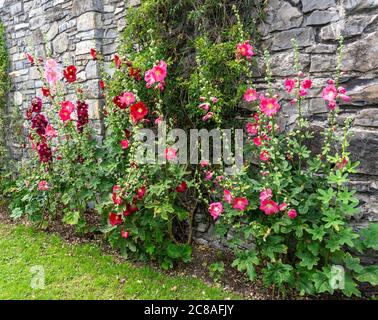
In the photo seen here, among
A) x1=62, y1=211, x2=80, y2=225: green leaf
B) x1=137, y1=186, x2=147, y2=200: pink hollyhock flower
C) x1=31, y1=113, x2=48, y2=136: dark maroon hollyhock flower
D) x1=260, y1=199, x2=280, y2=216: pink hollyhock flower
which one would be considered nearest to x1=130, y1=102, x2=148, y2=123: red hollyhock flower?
x1=137, y1=186, x2=147, y2=200: pink hollyhock flower

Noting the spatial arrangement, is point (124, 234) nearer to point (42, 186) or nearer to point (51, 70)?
point (42, 186)

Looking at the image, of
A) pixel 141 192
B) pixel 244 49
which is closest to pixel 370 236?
pixel 244 49

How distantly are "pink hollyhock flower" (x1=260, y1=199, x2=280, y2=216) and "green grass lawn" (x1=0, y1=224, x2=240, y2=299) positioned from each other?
82cm

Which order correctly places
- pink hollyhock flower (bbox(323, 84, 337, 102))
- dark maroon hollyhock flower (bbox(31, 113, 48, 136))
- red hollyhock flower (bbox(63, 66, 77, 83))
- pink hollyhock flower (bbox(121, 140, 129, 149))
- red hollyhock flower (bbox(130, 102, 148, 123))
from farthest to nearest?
dark maroon hollyhock flower (bbox(31, 113, 48, 136)) → red hollyhock flower (bbox(63, 66, 77, 83)) → pink hollyhock flower (bbox(121, 140, 129, 149)) → red hollyhock flower (bbox(130, 102, 148, 123)) → pink hollyhock flower (bbox(323, 84, 337, 102))

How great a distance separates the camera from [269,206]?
245 cm

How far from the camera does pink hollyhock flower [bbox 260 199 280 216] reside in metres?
2.44

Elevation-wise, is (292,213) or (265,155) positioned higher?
(265,155)

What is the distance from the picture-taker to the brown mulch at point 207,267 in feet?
9.13

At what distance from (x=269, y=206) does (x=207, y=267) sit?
1.07m

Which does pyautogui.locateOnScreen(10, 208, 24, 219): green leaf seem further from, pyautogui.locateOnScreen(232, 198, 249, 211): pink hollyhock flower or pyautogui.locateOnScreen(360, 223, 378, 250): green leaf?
pyautogui.locateOnScreen(360, 223, 378, 250): green leaf

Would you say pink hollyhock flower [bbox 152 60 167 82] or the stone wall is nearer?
the stone wall

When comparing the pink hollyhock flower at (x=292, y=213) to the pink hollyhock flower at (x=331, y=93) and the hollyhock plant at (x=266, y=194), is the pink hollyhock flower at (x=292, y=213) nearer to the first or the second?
the hollyhock plant at (x=266, y=194)

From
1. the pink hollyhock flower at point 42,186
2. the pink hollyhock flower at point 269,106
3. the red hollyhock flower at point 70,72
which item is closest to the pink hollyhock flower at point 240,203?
the pink hollyhock flower at point 269,106

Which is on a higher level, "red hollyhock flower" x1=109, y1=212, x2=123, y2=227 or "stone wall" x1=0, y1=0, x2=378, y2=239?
"stone wall" x1=0, y1=0, x2=378, y2=239
